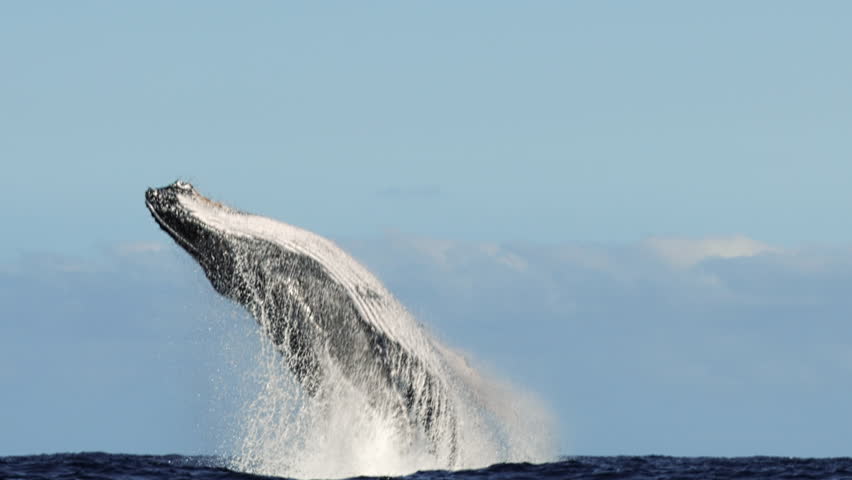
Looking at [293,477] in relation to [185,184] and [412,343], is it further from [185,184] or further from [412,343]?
[185,184]

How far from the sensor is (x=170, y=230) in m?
17.2

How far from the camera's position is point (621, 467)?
82.8ft

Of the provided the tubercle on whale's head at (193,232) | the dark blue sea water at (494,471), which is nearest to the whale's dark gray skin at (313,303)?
the tubercle on whale's head at (193,232)

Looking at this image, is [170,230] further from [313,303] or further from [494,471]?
[494,471]

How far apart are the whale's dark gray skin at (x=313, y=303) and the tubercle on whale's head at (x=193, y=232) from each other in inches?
0.5

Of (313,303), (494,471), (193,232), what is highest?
(193,232)

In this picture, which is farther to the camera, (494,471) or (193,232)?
(494,471)

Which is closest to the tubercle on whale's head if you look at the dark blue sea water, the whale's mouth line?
the whale's mouth line

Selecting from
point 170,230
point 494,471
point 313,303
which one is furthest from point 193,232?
point 494,471

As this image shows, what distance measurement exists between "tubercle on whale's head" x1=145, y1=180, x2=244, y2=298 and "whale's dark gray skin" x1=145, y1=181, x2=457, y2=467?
13mm

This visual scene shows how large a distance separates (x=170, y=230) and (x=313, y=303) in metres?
2.20

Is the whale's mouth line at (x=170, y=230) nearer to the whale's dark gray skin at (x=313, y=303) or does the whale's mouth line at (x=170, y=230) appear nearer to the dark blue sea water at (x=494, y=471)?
the whale's dark gray skin at (x=313, y=303)

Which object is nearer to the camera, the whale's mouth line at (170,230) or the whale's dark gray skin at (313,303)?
the whale's mouth line at (170,230)

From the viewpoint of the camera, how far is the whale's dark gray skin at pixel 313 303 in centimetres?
1727
